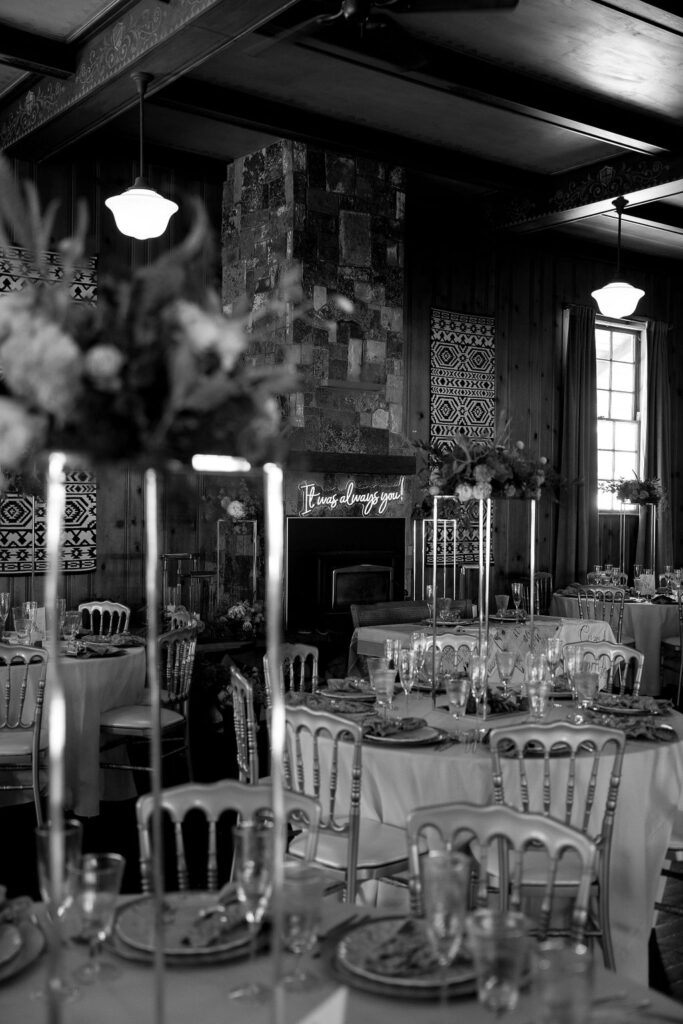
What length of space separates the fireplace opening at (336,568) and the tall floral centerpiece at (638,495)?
2.53 meters

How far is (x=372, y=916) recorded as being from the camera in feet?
6.77

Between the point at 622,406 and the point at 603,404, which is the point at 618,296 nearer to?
the point at 603,404

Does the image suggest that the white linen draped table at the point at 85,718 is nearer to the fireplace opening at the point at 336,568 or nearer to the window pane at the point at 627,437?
the fireplace opening at the point at 336,568

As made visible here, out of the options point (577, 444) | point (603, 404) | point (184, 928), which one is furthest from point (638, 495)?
point (184, 928)

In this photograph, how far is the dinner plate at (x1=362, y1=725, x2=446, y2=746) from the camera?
3447 millimetres

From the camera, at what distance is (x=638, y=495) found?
386 inches

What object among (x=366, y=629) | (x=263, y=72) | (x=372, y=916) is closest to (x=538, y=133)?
(x=263, y=72)

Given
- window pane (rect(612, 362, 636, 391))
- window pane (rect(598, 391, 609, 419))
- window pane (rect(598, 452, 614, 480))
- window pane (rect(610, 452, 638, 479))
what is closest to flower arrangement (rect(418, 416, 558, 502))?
window pane (rect(598, 452, 614, 480))

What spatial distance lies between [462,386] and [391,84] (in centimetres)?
349

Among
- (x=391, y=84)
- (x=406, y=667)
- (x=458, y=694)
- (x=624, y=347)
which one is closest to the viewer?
(x=458, y=694)

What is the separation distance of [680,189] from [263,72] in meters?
3.29

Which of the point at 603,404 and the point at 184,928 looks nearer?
the point at 184,928

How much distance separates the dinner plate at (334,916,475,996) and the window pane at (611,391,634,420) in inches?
391

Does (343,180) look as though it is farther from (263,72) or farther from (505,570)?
(505,570)
